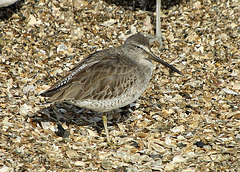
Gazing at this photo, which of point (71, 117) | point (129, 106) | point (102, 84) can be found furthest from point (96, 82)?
point (129, 106)

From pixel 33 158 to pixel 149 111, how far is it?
1.86 m

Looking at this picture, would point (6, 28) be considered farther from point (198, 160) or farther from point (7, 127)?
point (198, 160)

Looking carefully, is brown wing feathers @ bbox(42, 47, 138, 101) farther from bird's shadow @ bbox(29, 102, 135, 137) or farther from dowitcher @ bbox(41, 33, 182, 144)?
bird's shadow @ bbox(29, 102, 135, 137)

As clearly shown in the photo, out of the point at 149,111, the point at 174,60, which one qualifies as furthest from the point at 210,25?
the point at 149,111

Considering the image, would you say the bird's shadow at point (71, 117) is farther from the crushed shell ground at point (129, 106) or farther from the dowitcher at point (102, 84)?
the dowitcher at point (102, 84)

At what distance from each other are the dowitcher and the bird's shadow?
429mm

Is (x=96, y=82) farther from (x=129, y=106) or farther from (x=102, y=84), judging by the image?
(x=129, y=106)

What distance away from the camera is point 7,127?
472 centimetres

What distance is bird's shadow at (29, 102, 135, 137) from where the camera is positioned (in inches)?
198

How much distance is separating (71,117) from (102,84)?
89 cm

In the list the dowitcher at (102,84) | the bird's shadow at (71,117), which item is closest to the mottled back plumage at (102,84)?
the dowitcher at (102,84)

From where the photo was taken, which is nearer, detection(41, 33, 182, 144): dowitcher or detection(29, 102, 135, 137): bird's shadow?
detection(41, 33, 182, 144): dowitcher

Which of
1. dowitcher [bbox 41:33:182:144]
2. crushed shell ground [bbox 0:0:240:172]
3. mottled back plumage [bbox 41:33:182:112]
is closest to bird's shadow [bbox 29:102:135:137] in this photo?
crushed shell ground [bbox 0:0:240:172]

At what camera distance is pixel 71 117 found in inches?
207
